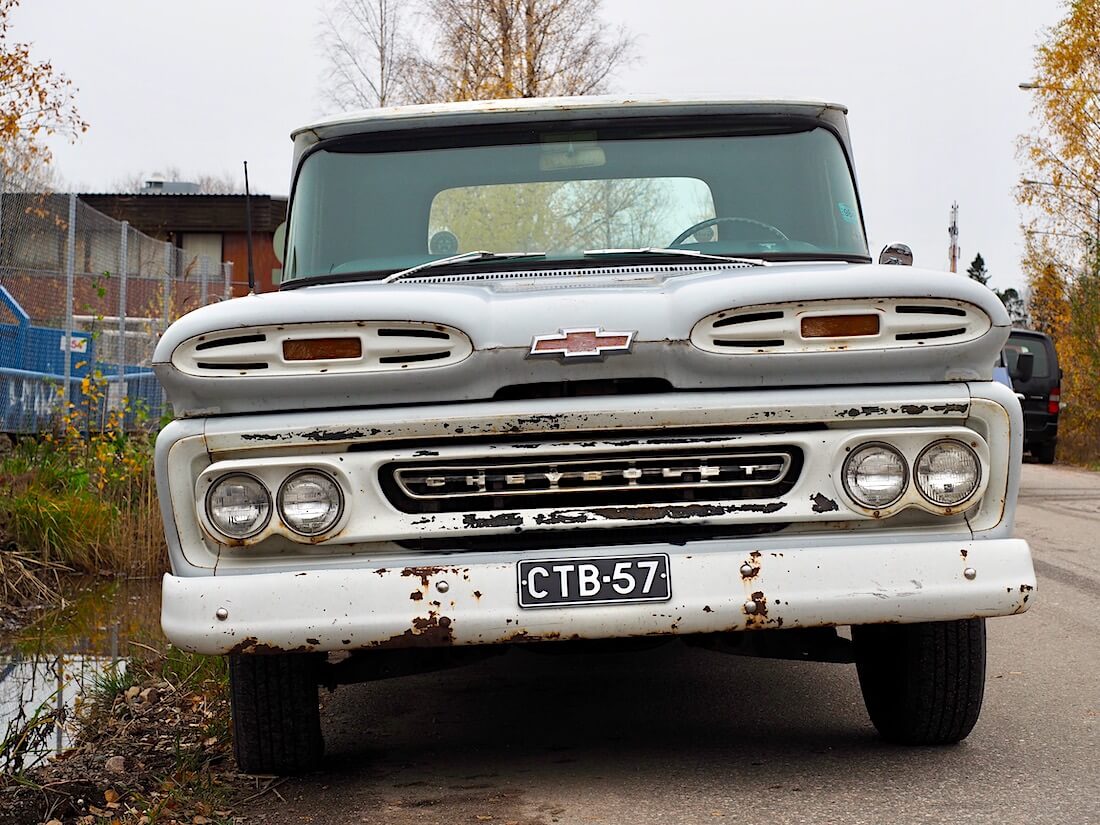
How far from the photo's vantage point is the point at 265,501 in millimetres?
3803

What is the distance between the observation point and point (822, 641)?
171 inches

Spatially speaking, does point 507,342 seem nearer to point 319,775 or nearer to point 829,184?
point 319,775

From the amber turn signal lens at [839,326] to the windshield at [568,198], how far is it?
1.16m

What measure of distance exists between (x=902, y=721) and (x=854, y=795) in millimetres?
536

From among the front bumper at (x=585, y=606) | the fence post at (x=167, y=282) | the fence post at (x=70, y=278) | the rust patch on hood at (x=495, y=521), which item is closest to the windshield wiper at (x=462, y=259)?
the rust patch on hood at (x=495, y=521)

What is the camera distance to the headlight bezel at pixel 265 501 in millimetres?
3781

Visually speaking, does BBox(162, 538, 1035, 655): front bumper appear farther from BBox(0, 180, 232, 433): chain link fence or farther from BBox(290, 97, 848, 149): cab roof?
BBox(0, 180, 232, 433): chain link fence

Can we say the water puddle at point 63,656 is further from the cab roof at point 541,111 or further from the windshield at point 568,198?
the cab roof at point 541,111

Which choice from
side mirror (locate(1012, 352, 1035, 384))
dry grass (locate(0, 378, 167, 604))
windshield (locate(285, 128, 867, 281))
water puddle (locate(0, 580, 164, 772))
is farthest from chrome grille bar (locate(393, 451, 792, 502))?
side mirror (locate(1012, 352, 1035, 384))

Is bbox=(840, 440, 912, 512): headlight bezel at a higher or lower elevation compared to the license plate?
higher

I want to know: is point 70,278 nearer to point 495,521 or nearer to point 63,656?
point 63,656

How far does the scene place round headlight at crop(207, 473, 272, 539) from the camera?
12.4 feet

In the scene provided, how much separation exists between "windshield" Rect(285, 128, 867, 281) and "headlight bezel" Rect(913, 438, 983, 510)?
3.97ft

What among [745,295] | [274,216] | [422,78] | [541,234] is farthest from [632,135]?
[274,216]
